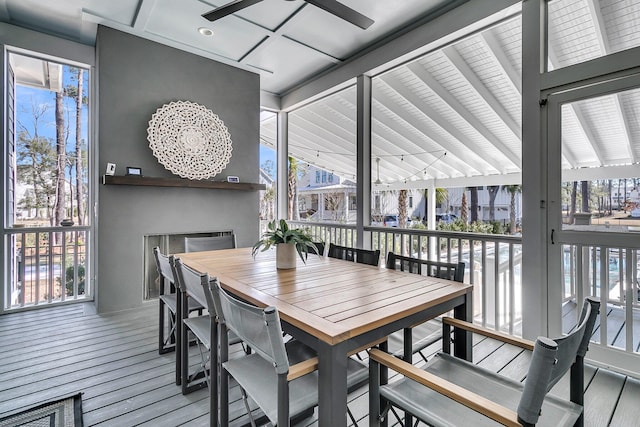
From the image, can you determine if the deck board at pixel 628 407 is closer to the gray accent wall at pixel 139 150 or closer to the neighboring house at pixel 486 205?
the neighboring house at pixel 486 205

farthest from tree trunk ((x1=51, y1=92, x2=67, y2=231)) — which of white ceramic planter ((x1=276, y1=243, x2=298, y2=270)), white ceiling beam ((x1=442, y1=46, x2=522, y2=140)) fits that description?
white ceiling beam ((x1=442, y1=46, x2=522, y2=140))

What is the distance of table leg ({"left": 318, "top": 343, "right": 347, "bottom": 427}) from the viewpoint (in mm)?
1114

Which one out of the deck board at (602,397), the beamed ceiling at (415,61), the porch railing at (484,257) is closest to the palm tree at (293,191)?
the beamed ceiling at (415,61)

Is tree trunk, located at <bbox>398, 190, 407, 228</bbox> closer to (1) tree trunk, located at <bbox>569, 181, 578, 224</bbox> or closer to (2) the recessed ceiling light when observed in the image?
(1) tree trunk, located at <bbox>569, 181, 578, 224</bbox>

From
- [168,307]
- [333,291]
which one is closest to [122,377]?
[168,307]

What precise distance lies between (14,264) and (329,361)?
4421 mm

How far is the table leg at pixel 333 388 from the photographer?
111 cm

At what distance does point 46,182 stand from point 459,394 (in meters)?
4.79

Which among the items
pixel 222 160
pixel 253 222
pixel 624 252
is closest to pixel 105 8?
pixel 222 160

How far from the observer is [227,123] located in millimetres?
4574

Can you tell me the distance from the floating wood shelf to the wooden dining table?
6.09 feet

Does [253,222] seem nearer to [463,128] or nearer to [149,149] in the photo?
[149,149]

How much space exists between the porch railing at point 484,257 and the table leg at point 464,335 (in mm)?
1410

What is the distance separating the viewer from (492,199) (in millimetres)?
4453
